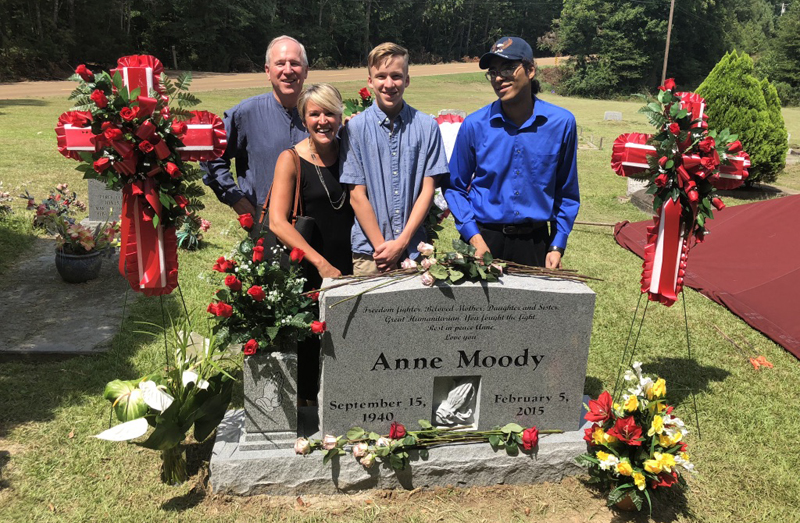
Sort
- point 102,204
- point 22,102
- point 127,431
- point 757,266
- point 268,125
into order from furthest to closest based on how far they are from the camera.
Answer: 1. point 22,102
2. point 102,204
3. point 757,266
4. point 268,125
5. point 127,431

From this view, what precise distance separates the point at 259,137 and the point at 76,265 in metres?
3.54

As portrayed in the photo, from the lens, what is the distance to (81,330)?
5.57 m

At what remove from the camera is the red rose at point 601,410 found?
3.69 meters

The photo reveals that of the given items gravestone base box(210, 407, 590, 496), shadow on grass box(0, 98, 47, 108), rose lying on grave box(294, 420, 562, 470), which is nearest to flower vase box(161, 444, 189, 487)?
gravestone base box(210, 407, 590, 496)

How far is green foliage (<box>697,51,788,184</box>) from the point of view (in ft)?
41.3

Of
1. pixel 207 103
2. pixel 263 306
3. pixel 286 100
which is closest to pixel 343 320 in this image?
pixel 263 306

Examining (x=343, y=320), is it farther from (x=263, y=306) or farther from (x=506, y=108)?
(x=506, y=108)

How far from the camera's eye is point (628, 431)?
3527 millimetres

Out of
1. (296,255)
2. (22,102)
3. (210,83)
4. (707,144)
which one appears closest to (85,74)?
(296,255)

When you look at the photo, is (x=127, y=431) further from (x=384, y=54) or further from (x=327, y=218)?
(x=384, y=54)

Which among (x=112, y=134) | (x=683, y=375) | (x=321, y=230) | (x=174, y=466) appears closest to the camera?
(x=112, y=134)

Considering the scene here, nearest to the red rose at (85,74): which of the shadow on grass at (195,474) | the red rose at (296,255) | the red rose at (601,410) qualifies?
the red rose at (296,255)

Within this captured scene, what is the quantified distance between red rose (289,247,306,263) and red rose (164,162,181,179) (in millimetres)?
784

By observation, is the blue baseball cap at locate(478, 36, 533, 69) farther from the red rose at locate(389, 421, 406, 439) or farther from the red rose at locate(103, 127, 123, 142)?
the red rose at locate(389, 421, 406, 439)
